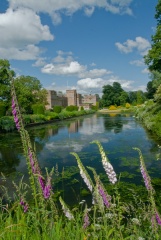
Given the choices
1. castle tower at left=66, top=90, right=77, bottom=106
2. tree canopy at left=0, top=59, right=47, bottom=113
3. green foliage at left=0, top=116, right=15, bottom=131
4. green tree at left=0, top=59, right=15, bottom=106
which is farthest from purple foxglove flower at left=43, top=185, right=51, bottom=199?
castle tower at left=66, top=90, right=77, bottom=106

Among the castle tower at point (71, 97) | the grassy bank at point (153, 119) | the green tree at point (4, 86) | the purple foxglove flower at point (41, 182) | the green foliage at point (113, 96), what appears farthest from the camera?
the castle tower at point (71, 97)

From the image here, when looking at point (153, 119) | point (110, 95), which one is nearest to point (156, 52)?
point (153, 119)

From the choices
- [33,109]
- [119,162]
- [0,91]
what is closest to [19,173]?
[119,162]

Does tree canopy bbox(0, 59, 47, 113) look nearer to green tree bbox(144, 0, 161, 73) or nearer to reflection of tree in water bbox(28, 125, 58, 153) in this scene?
reflection of tree in water bbox(28, 125, 58, 153)

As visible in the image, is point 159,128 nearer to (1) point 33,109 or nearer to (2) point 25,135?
(2) point 25,135

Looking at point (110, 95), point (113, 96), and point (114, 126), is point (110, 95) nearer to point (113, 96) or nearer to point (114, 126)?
point (113, 96)

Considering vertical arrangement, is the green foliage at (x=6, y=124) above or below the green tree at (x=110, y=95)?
below

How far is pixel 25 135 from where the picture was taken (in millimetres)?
1888

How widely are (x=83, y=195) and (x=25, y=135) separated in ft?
15.6

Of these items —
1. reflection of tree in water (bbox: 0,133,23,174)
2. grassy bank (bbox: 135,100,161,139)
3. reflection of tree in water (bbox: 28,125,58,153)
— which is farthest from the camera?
grassy bank (bbox: 135,100,161,139)

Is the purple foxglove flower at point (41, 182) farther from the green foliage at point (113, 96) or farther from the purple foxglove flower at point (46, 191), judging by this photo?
the green foliage at point (113, 96)

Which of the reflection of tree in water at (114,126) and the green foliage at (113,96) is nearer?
the reflection of tree in water at (114,126)

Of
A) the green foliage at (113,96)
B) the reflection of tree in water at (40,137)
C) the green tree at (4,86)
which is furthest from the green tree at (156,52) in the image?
the green foliage at (113,96)

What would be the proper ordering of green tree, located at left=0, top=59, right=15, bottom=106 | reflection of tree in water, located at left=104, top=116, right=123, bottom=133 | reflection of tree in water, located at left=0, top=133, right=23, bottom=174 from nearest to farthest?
reflection of tree in water, located at left=0, top=133, right=23, bottom=174 < reflection of tree in water, located at left=104, top=116, right=123, bottom=133 < green tree, located at left=0, top=59, right=15, bottom=106
